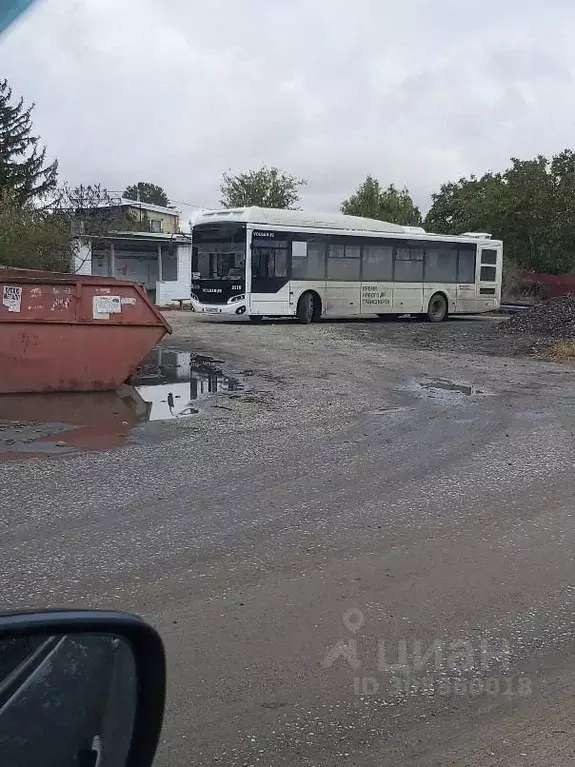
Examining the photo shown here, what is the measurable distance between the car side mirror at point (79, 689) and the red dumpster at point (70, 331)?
9.49 m

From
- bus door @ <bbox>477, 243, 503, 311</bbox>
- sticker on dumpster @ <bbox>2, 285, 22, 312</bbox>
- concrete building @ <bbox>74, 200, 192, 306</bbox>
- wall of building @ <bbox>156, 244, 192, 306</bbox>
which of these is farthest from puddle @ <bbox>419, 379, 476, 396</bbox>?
wall of building @ <bbox>156, 244, 192, 306</bbox>

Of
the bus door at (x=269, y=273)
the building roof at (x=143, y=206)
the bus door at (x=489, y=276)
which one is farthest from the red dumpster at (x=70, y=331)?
the building roof at (x=143, y=206)

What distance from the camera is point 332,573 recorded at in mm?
4727

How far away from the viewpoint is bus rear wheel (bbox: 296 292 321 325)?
2469 cm

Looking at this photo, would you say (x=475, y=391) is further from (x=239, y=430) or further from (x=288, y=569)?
(x=288, y=569)

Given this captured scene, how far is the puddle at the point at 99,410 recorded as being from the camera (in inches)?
324

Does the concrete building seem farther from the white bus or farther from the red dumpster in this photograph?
the red dumpster

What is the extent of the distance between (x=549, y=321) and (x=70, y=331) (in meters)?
15.1

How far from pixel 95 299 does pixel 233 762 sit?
890 centimetres

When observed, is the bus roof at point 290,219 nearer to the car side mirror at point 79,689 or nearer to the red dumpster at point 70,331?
the red dumpster at point 70,331

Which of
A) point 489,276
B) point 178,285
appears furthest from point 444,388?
point 178,285

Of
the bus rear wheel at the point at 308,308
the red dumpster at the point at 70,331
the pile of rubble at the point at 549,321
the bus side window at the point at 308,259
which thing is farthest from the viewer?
the bus rear wheel at the point at 308,308

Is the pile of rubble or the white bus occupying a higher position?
the white bus

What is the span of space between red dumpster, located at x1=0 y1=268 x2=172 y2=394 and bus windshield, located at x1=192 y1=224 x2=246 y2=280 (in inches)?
473
